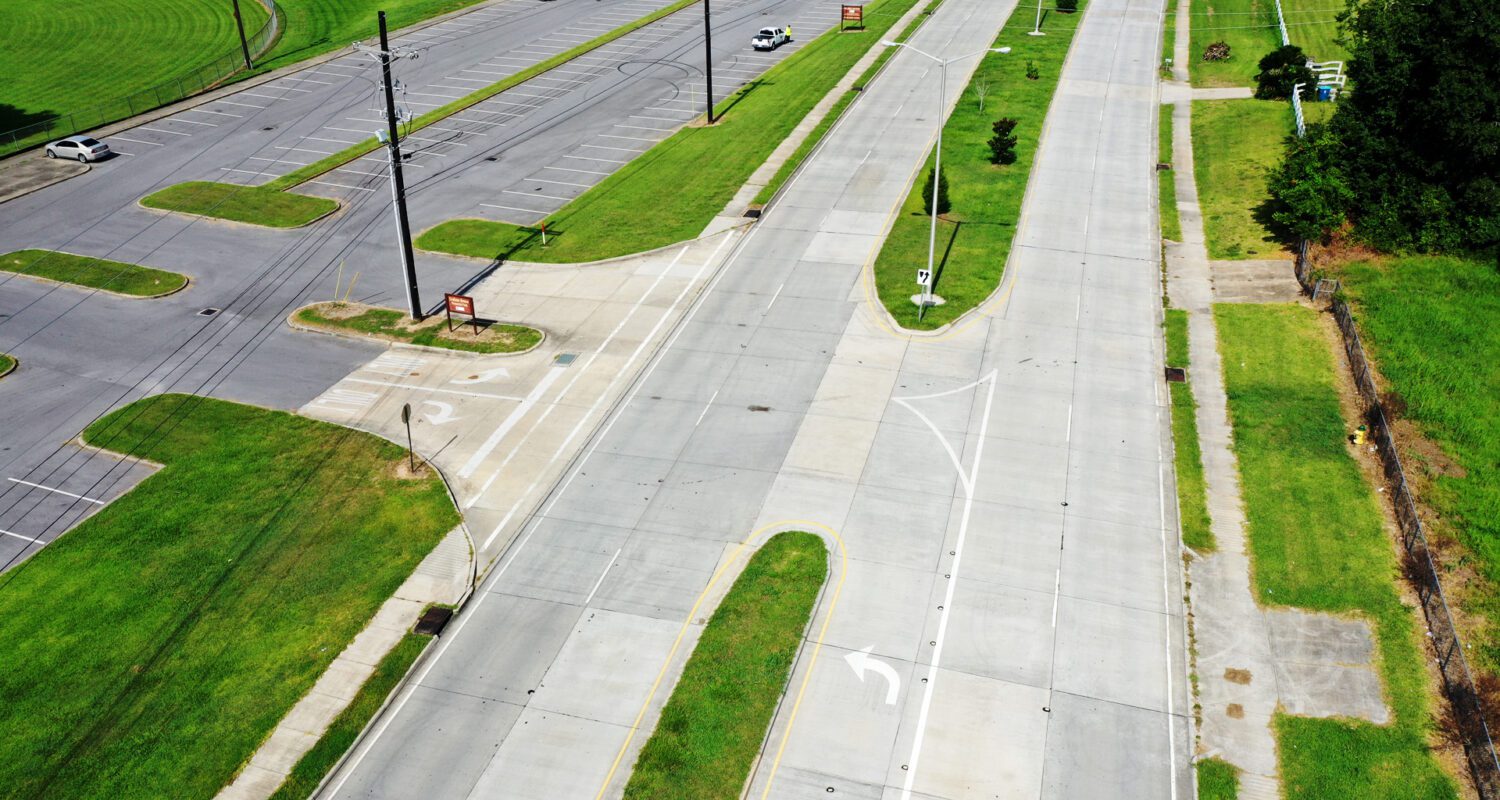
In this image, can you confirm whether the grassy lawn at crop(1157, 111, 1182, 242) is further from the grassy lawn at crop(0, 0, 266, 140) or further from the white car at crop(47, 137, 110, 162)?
the grassy lawn at crop(0, 0, 266, 140)

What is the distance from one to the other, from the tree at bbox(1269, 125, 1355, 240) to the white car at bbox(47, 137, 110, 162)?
68916mm

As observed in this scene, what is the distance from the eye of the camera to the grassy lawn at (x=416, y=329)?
44.0m

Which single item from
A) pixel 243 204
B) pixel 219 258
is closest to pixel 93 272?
pixel 219 258

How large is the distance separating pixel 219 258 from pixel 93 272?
223 inches

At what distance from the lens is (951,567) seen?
3134 centimetres

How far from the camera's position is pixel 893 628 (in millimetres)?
29203

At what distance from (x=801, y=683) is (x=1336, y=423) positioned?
78.8 feet

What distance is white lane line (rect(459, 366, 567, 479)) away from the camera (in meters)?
36.6

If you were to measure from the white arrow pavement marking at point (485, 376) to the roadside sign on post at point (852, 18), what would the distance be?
62.5 metres

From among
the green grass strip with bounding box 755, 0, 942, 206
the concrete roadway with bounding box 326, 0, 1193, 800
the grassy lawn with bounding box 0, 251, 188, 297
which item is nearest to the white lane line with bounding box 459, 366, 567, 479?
the concrete roadway with bounding box 326, 0, 1193, 800

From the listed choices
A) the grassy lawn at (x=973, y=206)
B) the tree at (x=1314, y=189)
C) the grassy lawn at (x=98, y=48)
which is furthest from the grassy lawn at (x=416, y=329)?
the grassy lawn at (x=98, y=48)

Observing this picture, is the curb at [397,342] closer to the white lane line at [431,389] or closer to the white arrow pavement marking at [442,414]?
the white lane line at [431,389]

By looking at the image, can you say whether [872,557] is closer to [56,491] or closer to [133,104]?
[56,491]

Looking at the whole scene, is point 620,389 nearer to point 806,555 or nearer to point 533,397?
point 533,397
